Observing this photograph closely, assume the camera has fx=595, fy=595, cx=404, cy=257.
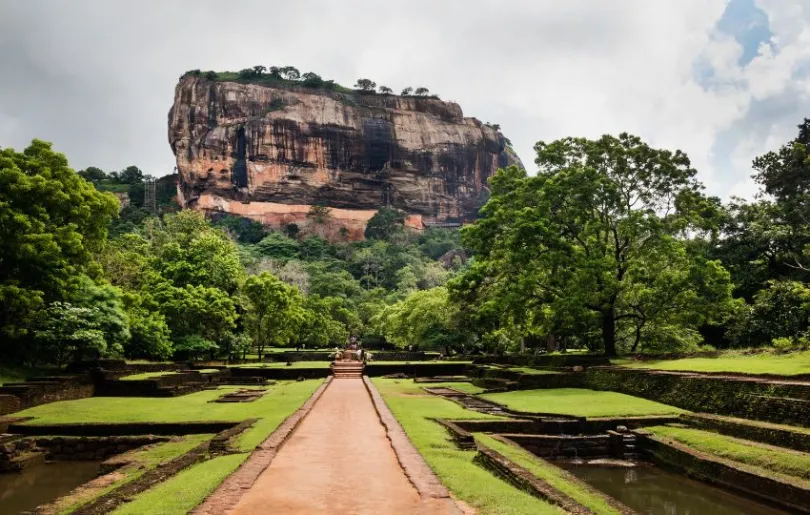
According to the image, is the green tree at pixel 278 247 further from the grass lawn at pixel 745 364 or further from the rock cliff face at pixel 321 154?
the grass lawn at pixel 745 364

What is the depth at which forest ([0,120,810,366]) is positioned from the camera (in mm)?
20531

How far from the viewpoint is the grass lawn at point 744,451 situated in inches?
383

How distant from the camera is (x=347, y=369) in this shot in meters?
33.4

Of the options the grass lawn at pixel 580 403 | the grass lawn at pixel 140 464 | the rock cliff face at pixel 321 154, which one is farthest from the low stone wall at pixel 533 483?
the rock cliff face at pixel 321 154

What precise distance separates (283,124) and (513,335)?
279 ft

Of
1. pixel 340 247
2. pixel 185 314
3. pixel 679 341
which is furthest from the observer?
pixel 340 247

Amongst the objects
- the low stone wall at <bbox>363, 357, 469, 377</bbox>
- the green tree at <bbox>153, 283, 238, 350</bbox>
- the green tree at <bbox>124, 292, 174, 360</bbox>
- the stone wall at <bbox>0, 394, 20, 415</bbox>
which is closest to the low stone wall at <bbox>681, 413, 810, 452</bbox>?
the stone wall at <bbox>0, 394, 20, 415</bbox>

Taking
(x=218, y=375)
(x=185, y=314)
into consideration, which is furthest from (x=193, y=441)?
(x=185, y=314)

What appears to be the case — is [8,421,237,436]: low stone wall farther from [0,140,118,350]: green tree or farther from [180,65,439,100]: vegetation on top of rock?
[180,65,439,100]: vegetation on top of rock

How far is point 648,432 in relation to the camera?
44.1ft

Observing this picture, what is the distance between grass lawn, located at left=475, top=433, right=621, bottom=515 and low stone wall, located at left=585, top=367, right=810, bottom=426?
5289mm

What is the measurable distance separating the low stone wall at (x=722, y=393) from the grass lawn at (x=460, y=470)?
5.48 metres

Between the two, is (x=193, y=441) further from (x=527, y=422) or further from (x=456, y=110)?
(x=456, y=110)

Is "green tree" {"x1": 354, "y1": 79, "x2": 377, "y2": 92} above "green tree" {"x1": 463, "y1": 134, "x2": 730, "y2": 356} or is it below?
above
